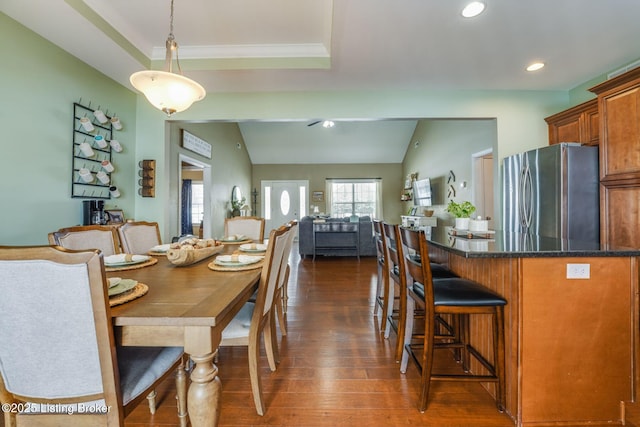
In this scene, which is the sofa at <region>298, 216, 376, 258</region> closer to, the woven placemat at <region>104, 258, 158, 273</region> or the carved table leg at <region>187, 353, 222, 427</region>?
the woven placemat at <region>104, 258, 158, 273</region>

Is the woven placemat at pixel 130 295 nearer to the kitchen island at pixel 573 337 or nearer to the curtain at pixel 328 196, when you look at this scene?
the kitchen island at pixel 573 337

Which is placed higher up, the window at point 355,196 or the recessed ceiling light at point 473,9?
the recessed ceiling light at point 473,9

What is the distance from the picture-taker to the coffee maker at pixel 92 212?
2871 mm

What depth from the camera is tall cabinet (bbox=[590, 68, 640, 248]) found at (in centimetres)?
229

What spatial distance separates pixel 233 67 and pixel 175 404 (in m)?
3.12

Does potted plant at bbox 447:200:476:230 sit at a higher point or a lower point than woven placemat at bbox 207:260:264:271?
higher

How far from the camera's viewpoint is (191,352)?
936 mm

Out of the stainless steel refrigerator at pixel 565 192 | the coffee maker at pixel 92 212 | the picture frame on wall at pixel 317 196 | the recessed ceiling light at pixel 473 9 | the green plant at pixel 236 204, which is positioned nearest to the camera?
the recessed ceiling light at pixel 473 9

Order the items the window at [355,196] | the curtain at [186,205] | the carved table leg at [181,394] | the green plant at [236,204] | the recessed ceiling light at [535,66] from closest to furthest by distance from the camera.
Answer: the carved table leg at [181,394] < the recessed ceiling light at [535,66] < the green plant at [236,204] < the curtain at [186,205] < the window at [355,196]

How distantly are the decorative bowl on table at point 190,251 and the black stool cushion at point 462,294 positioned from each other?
1.38 m

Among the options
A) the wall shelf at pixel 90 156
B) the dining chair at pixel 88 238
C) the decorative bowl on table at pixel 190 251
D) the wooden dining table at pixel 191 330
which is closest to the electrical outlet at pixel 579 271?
the wooden dining table at pixel 191 330

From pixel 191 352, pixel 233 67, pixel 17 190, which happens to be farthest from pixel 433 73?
pixel 17 190

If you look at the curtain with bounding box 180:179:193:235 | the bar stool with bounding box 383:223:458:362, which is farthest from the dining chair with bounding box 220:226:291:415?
the curtain with bounding box 180:179:193:235

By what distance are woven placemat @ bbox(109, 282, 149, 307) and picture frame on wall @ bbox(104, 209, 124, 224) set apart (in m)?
2.52
